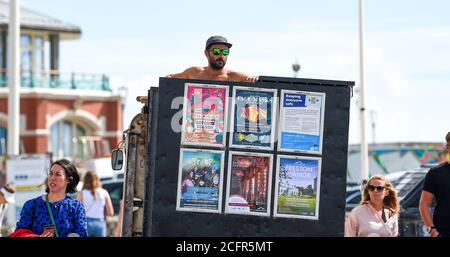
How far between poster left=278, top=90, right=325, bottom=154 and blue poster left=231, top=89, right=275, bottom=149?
89 mm

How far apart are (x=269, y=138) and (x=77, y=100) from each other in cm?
6433

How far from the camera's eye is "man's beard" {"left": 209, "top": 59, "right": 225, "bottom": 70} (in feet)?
35.9

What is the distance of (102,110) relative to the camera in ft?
249

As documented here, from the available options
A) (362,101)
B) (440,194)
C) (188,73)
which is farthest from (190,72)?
(362,101)

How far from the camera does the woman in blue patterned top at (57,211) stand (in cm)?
1022

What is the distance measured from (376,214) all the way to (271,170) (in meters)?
2.03

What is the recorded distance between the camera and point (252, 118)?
10312mm

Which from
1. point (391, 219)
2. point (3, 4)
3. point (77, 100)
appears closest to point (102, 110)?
point (77, 100)

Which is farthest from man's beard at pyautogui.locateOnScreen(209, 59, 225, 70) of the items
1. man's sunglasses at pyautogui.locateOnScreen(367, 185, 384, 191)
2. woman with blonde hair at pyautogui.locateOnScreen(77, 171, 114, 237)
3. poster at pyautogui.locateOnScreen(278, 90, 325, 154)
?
woman with blonde hair at pyautogui.locateOnScreen(77, 171, 114, 237)

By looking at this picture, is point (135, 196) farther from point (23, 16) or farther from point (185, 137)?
point (23, 16)

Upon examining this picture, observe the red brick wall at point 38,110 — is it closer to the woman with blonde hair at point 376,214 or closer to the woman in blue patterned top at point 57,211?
the woman with blonde hair at point 376,214

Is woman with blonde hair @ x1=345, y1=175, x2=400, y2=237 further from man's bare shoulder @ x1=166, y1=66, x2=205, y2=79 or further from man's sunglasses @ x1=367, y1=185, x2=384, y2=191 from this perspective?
man's bare shoulder @ x1=166, y1=66, x2=205, y2=79

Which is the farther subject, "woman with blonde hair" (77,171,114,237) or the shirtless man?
"woman with blonde hair" (77,171,114,237)

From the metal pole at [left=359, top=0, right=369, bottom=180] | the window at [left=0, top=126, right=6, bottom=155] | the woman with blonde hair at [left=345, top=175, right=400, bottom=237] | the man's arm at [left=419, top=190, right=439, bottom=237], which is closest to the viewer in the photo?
the woman with blonde hair at [left=345, top=175, right=400, bottom=237]
